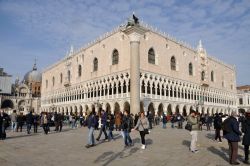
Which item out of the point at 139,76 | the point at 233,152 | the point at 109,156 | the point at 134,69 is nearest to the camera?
the point at 233,152

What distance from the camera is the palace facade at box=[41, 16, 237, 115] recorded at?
3483cm

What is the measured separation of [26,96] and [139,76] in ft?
174

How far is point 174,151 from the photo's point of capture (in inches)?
379

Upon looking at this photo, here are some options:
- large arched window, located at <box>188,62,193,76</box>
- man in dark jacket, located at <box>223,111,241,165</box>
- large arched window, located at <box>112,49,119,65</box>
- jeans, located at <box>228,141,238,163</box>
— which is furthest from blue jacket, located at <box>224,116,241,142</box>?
large arched window, located at <box>188,62,193,76</box>

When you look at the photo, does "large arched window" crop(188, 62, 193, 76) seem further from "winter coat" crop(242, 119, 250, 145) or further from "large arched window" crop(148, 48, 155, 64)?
"winter coat" crop(242, 119, 250, 145)

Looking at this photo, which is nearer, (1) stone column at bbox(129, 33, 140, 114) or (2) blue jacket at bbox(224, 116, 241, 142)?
(2) blue jacket at bbox(224, 116, 241, 142)

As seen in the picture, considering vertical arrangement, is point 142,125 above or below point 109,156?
above

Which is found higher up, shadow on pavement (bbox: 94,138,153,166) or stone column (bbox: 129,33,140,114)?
stone column (bbox: 129,33,140,114)

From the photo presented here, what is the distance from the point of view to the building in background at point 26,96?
7033 cm

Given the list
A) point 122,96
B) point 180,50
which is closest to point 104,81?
point 122,96

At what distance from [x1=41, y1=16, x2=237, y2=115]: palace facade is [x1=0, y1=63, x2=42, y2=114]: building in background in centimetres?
1934

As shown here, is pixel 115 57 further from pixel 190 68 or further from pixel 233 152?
pixel 233 152

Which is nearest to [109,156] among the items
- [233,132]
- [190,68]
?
[233,132]

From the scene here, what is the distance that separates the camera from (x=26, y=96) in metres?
74.7
